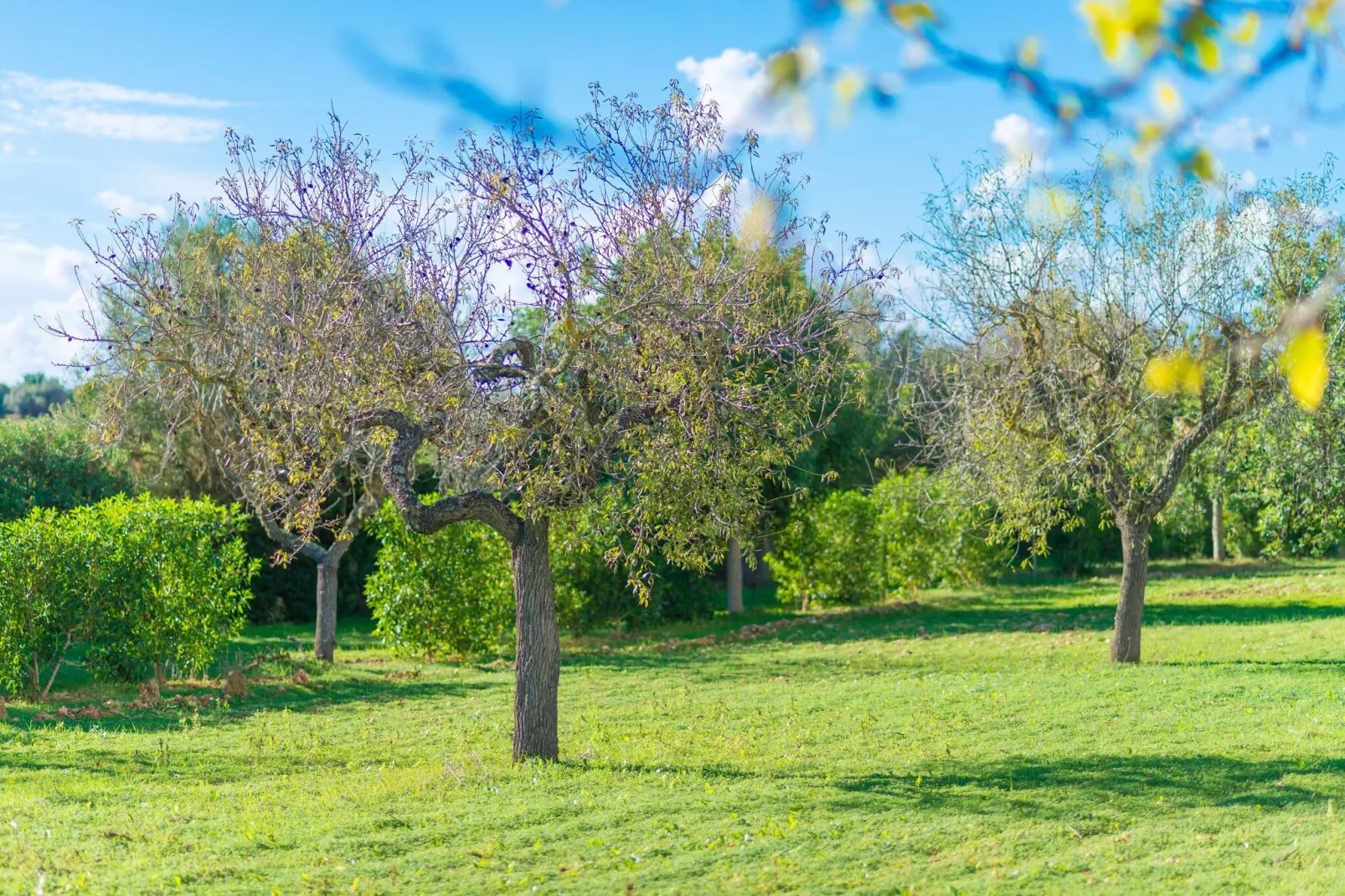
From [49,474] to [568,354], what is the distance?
16085 millimetres

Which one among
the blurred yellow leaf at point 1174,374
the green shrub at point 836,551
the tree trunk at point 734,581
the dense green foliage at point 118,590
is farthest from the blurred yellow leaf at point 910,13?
the tree trunk at point 734,581

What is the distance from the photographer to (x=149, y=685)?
1193 centimetres

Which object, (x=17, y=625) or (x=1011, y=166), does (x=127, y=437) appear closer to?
(x=17, y=625)

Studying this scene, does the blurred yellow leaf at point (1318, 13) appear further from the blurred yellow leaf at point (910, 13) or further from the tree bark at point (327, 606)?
the tree bark at point (327, 606)

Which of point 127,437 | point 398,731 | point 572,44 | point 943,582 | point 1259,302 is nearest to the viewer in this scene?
point 572,44

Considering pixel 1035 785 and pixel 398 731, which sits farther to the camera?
pixel 398 731

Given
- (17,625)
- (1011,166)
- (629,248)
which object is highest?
(1011,166)

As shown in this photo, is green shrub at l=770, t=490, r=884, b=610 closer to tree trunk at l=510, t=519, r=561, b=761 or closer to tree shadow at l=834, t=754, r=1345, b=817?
tree trunk at l=510, t=519, r=561, b=761

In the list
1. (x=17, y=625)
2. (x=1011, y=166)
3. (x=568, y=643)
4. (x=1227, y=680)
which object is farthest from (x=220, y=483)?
(x=1227, y=680)

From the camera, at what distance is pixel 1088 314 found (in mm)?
12227

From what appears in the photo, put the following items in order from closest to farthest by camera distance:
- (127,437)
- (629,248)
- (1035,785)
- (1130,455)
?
(1035,785), (629,248), (1130,455), (127,437)

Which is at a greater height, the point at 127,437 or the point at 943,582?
the point at 127,437

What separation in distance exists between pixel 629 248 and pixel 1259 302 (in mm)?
8113

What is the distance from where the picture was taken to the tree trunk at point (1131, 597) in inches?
519
